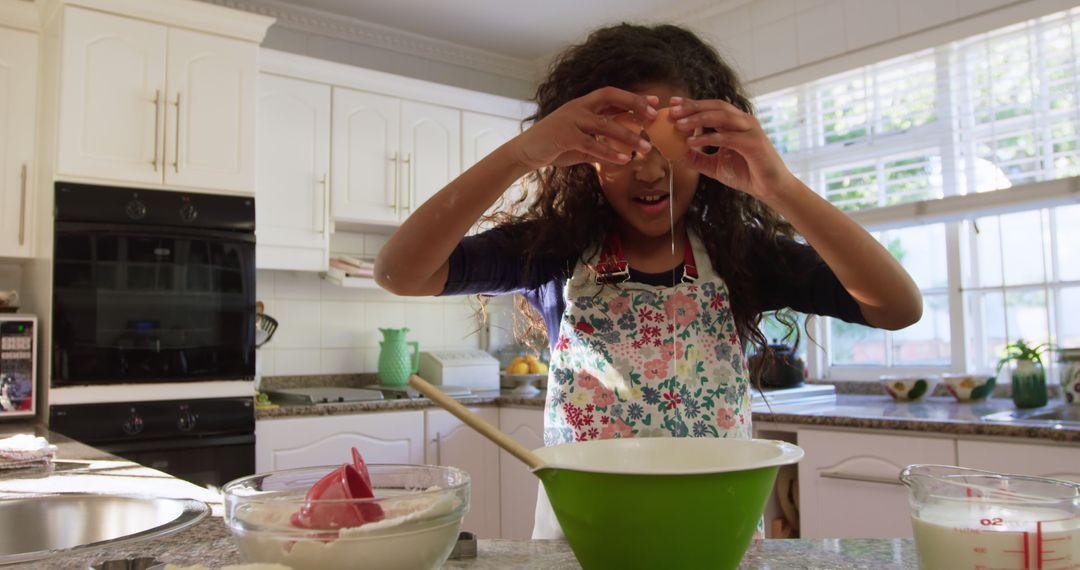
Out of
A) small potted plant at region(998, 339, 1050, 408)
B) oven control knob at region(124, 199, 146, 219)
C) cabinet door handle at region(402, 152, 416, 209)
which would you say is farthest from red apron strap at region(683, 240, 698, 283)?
cabinet door handle at region(402, 152, 416, 209)

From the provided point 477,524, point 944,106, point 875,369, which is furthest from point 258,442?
point 944,106

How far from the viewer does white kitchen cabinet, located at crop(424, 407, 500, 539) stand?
9.77ft

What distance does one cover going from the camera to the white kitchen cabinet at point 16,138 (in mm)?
2551

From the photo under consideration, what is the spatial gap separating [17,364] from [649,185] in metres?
2.19

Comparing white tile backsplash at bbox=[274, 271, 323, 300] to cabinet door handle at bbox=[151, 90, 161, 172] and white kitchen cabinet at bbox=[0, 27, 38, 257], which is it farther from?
white kitchen cabinet at bbox=[0, 27, 38, 257]

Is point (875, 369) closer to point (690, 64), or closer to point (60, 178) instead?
point (690, 64)

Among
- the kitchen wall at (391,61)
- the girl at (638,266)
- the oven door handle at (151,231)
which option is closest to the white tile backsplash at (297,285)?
the oven door handle at (151,231)

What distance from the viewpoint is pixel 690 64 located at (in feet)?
3.70

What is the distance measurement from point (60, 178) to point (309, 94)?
0.93 metres

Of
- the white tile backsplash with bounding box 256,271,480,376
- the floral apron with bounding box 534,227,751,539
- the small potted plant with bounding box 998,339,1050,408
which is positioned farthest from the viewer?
the white tile backsplash with bounding box 256,271,480,376

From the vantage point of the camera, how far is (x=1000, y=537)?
1.67ft

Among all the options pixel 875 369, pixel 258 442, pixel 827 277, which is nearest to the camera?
pixel 827 277

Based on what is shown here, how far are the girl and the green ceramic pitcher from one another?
215 centimetres

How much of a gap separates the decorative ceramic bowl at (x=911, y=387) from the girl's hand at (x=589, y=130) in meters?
2.05
